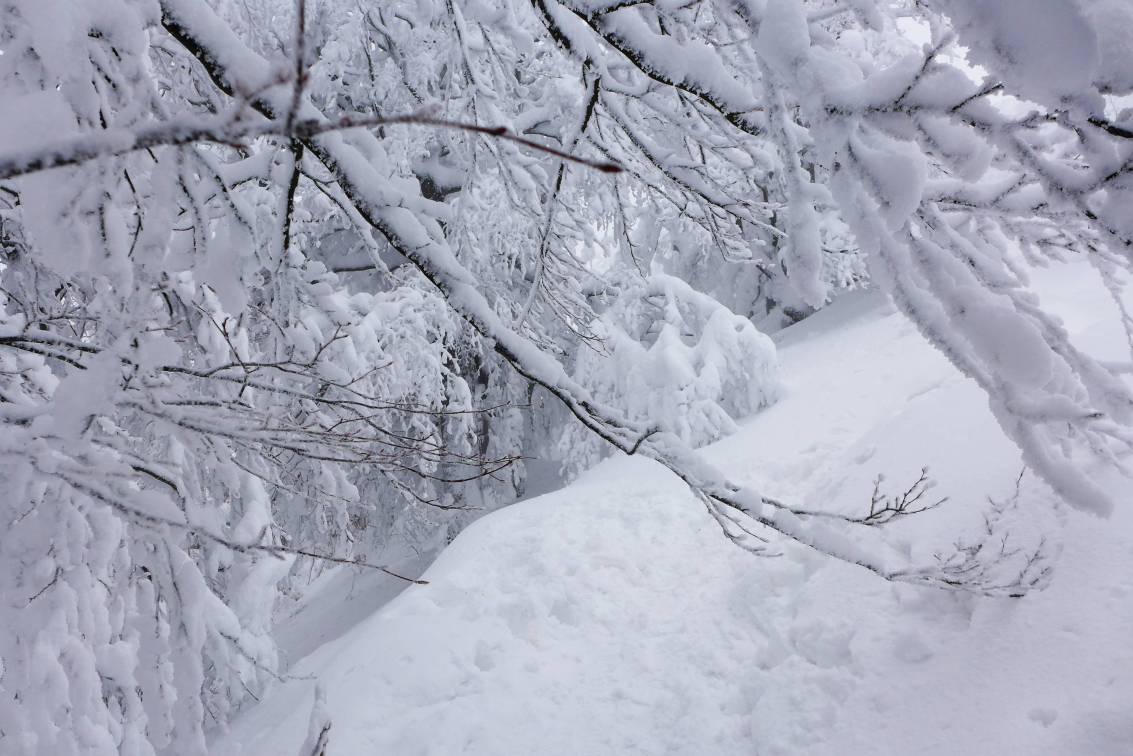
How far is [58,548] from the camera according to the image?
57.0 inches

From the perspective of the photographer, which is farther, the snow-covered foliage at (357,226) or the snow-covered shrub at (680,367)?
the snow-covered shrub at (680,367)

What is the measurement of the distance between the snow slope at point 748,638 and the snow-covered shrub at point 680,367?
160cm

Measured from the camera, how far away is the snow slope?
2.47 metres

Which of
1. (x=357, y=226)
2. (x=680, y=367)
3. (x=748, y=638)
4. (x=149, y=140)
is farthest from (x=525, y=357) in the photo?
(x=680, y=367)

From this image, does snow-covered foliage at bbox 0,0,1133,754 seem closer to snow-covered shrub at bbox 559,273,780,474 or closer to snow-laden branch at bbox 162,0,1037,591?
snow-laden branch at bbox 162,0,1037,591

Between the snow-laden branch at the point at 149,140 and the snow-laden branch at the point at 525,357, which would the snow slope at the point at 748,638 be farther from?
the snow-laden branch at the point at 149,140

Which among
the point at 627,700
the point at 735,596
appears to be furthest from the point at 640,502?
the point at 627,700

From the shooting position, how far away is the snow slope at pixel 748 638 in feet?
8.10

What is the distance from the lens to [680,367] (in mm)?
7680

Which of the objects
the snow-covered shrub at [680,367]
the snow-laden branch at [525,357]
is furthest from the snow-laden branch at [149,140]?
the snow-covered shrub at [680,367]

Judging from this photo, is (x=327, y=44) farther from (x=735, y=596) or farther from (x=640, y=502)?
A: (x=735, y=596)

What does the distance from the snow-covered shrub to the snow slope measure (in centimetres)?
160

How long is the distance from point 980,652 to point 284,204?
10.3 feet

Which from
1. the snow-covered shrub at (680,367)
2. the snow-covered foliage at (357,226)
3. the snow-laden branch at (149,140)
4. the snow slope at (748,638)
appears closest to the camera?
the snow-laden branch at (149,140)
